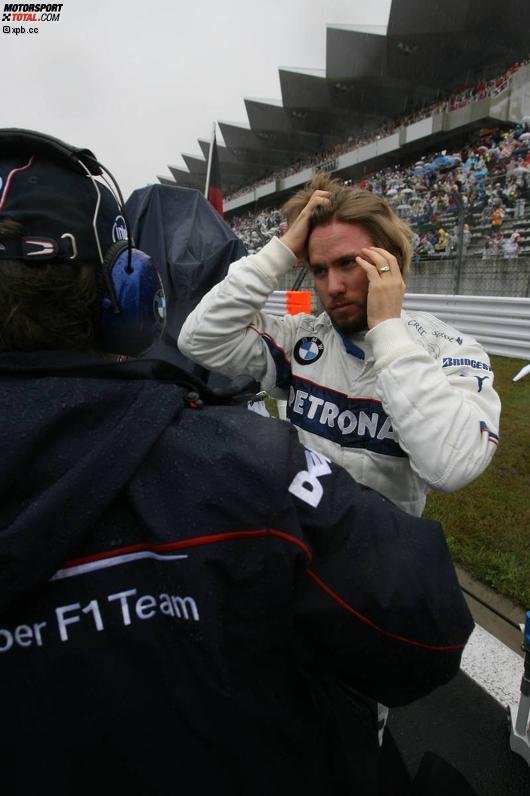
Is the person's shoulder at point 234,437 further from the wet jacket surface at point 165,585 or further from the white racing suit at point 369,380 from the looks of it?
the white racing suit at point 369,380

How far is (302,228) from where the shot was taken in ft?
4.92

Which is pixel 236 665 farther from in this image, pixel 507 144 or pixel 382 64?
pixel 382 64

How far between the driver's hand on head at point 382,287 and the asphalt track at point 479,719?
137cm

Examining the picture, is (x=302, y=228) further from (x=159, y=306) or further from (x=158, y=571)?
(x=158, y=571)

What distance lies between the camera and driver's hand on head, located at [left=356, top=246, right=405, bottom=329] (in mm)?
1219

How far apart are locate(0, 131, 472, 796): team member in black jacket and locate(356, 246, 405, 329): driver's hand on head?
24.1 inches

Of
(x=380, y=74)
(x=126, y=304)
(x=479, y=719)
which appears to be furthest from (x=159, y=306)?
(x=380, y=74)

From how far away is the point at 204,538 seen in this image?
0.61 m

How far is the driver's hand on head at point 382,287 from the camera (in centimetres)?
122

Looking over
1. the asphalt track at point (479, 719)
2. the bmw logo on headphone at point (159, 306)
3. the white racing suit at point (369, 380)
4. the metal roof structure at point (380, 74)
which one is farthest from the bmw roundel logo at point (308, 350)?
the metal roof structure at point (380, 74)

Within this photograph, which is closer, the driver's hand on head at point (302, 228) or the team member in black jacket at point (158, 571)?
the team member in black jacket at point (158, 571)

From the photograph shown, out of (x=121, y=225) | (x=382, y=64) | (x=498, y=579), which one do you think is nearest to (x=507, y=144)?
(x=382, y=64)

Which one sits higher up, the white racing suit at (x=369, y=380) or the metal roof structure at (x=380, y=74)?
the metal roof structure at (x=380, y=74)

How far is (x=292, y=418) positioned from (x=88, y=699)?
1.04 meters
